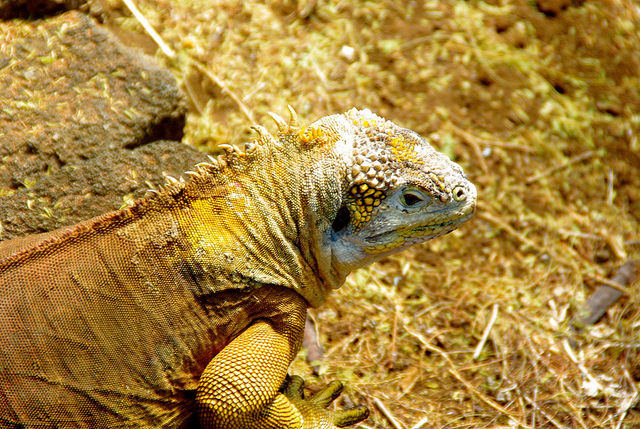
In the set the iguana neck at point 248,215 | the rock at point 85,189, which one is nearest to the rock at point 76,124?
the rock at point 85,189

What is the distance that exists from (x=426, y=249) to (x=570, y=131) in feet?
7.56

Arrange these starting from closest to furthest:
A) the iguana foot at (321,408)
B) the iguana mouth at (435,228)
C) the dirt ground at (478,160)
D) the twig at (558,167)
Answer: the iguana mouth at (435,228) < the iguana foot at (321,408) < the dirt ground at (478,160) < the twig at (558,167)

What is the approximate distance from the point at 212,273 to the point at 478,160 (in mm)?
3704

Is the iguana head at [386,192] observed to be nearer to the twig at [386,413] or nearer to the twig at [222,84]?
the twig at [386,413]

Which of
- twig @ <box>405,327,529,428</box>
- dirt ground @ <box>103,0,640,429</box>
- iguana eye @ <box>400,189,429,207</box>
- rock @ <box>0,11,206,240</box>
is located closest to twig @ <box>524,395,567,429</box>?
dirt ground @ <box>103,0,640,429</box>

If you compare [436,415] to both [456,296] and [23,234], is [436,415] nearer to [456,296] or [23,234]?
[456,296]

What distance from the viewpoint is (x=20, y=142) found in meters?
4.18

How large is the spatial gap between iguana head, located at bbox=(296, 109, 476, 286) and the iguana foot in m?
1.02

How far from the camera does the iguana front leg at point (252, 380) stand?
3.28 m

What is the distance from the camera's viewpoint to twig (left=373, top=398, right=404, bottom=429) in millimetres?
4168

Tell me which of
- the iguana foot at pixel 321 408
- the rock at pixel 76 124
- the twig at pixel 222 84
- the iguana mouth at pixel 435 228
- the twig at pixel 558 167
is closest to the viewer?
the iguana mouth at pixel 435 228

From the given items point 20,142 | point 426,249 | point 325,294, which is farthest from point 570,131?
point 20,142

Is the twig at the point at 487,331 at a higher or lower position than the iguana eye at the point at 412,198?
lower

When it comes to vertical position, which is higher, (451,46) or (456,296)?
(451,46)
